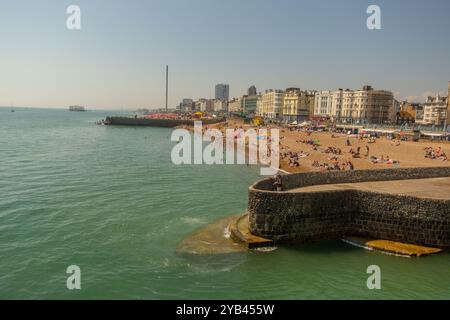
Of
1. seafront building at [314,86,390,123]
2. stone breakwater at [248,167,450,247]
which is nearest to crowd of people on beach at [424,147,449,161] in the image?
stone breakwater at [248,167,450,247]

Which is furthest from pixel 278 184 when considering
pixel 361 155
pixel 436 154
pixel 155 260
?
pixel 436 154

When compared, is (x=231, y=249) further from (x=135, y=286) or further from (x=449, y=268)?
(x=449, y=268)

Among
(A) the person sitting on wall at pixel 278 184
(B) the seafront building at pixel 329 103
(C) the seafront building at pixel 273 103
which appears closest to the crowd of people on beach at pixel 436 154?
(A) the person sitting on wall at pixel 278 184

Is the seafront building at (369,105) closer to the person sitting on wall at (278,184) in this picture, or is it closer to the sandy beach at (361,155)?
the sandy beach at (361,155)

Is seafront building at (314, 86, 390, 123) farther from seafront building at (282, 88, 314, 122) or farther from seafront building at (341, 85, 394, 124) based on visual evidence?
seafront building at (282, 88, 314, 122)
